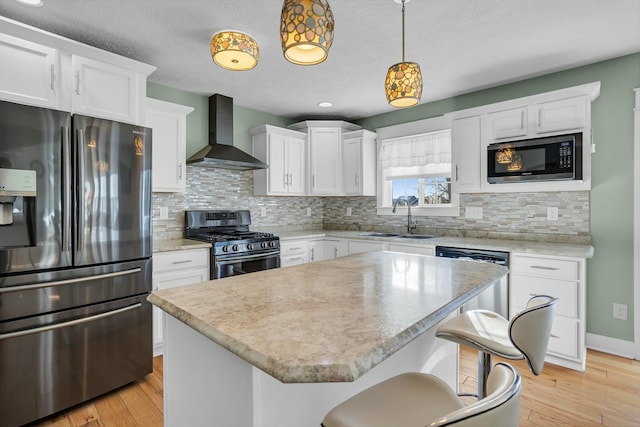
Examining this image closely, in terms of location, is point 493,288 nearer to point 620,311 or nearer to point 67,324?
point 620,311

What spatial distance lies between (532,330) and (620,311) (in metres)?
2.33

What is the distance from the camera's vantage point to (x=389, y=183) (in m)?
4.29

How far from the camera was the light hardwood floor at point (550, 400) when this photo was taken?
6.28ft

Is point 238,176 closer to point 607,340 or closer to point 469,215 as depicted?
point 469,215

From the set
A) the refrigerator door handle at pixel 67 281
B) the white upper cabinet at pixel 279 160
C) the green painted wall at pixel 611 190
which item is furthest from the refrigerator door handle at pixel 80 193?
the green painted wall at pixel 611 190

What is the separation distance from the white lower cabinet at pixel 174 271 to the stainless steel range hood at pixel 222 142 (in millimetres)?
959

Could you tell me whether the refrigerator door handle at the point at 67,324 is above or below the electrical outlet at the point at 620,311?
above

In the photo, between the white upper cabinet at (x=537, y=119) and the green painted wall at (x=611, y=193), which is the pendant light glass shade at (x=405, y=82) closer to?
the white upper cabinet at (x=537, y=119)

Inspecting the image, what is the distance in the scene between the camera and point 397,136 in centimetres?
406

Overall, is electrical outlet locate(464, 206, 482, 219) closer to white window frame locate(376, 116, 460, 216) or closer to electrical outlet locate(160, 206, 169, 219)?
white window frame locate(376, 116, 460, 216)

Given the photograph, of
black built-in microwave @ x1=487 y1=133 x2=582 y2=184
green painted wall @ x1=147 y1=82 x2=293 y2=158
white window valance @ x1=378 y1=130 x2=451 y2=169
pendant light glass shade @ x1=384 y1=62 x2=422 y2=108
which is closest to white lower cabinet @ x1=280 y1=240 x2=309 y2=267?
green painted wall @ x1=147 y1=82 x2=293 y2=158

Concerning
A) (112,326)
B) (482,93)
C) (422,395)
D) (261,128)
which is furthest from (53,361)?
(482,93)

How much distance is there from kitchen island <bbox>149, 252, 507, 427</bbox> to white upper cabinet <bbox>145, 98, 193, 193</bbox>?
2000 millimetres

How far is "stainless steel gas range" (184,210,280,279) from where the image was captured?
2.96 m
